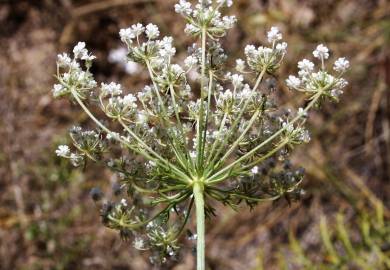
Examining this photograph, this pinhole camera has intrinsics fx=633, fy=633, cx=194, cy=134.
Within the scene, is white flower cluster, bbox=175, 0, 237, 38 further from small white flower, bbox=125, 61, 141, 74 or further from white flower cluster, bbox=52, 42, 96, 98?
small white flower, bbox=125, 61, 141, 74

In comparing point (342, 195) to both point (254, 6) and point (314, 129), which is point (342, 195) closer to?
point (314, 129)

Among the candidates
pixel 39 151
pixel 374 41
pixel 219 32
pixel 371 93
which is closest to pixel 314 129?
pixel 371 93

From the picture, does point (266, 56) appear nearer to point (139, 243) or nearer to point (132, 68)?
point (139, 243)

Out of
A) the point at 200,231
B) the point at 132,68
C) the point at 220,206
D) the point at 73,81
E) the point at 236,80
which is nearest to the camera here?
the point at 200,231

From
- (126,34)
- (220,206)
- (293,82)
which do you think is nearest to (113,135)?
(126,34)

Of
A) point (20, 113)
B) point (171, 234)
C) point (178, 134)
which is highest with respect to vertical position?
point (20, 113)

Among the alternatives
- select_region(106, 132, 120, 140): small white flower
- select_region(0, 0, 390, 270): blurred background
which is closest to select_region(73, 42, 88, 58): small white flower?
select_region(106, 132, 120, 140): small white flower
